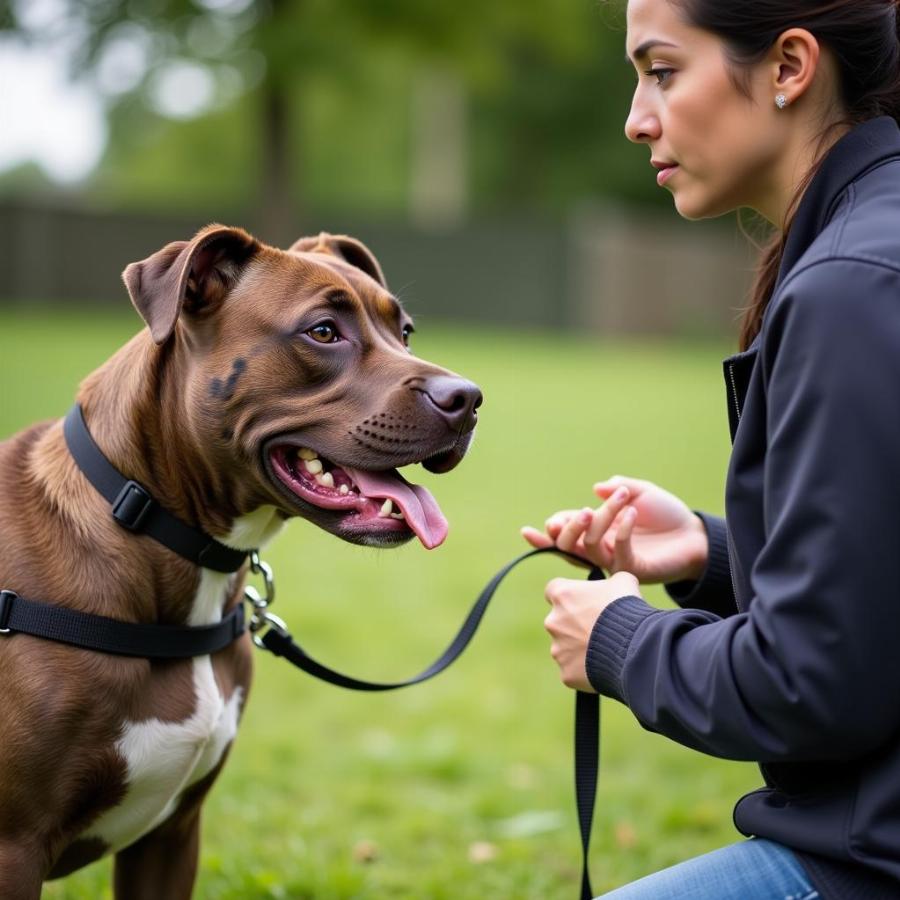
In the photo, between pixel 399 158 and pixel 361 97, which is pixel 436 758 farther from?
pixel 399 158

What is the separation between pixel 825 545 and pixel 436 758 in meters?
3.76

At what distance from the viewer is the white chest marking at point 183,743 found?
290cm

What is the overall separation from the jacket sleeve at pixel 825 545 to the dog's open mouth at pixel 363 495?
112cm

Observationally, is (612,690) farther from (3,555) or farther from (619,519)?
(3,555)

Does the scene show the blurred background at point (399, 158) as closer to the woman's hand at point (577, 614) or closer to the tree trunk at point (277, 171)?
the tree trunk at point (277, 171)

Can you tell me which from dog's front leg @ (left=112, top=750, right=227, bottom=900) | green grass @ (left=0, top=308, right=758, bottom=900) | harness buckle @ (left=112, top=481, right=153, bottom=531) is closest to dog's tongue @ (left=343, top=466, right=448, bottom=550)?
harness buckle @ (left=112, top=481, right=153, bottom=531)

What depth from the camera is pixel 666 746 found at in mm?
5645

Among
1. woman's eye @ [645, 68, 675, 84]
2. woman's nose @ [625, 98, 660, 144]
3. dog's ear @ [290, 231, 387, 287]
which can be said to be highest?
woman's eye @ [645, 68, 675, 84]

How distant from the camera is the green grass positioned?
4223 millimetres

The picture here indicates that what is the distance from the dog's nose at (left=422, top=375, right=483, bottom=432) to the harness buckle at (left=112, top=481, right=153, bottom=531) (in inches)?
30.1

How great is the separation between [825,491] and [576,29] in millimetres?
29956

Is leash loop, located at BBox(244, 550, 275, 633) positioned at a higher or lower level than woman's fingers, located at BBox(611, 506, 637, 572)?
lower

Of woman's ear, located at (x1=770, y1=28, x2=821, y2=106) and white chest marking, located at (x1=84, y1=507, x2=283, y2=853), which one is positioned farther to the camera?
white chest marking, located at (x1=84, y1=507, x2=283, y2=853)

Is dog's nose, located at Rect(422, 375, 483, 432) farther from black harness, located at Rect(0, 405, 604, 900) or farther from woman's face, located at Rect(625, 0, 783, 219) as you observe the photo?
woman's face, located at Rect(625, 0, 783, 219)
